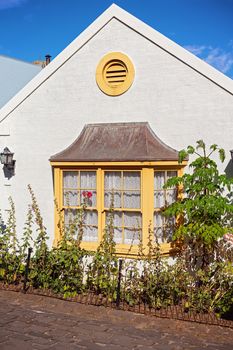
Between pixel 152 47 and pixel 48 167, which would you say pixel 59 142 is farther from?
pixel 152 47

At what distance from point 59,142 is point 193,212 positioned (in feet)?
11.6

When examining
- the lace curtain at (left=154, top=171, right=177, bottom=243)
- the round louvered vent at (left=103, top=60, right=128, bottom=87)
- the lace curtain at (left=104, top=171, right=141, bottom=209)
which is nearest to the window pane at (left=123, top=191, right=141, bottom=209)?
the lace curtain at (left=104, top=171, right=141, bottom=209)

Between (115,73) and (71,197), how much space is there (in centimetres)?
280

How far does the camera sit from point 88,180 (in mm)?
9766

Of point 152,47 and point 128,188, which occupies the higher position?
point 152,47

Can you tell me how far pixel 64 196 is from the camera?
1008 cm

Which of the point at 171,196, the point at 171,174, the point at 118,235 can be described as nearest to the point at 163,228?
the point at 171,196

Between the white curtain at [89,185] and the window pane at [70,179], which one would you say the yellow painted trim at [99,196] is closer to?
the white curtain at [89,185]

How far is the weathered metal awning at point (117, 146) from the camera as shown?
29.6ft

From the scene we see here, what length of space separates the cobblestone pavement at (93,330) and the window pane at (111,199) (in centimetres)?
215

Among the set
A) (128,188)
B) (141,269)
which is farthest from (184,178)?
(141,269)

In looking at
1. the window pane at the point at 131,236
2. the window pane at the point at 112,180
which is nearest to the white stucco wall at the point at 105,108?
the window pane at the point at 112,180

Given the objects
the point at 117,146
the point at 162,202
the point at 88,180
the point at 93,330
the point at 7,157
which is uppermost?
the point at 117,146

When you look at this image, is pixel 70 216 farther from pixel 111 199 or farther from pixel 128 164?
pixel 128 164
